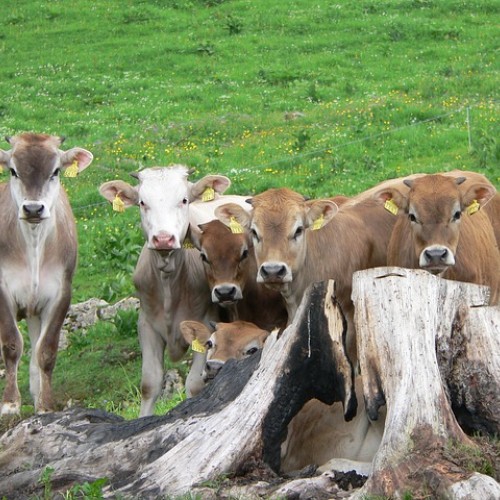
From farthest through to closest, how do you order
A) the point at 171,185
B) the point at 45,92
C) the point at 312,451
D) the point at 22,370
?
the point at 45,92 < the point at 22,370 < the point at 171,185 < the point at 312,451

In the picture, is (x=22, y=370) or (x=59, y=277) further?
(x=22, y=370)

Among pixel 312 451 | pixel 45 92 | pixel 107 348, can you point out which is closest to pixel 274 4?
pixel 45 92

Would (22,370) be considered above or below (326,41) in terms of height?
below

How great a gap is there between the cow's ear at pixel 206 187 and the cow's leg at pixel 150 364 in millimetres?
1259

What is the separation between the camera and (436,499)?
6035mm

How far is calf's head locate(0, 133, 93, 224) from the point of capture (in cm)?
1067

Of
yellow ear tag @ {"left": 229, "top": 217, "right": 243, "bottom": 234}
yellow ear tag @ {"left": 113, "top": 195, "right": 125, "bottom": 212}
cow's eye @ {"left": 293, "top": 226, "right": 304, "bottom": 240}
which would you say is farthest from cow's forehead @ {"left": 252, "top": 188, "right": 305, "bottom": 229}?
yellow ear tag @ {"left": 113, "top": 195, "right": 125, "bottom": 212}

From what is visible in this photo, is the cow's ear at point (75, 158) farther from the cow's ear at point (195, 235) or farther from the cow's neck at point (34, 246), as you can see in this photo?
the cow's ear at point (195, 235)

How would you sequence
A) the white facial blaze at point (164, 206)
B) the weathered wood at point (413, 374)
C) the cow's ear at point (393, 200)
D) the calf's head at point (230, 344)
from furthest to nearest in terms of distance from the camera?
the white facial blaze at point (164, 206) < the cow's ear at point (393, 200) < the calf's head at point (230, 344) < the weathered wood at point (413, 374)

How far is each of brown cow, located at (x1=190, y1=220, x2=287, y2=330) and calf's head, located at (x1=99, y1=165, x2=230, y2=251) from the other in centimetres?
28

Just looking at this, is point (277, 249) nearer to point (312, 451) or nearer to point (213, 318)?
point (213, 318)

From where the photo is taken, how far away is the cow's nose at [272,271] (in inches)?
385

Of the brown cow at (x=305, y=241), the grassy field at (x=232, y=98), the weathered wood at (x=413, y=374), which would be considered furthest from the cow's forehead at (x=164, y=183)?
the weathered wood at (x=413, y=374)

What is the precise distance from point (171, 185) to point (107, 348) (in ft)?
12.4
